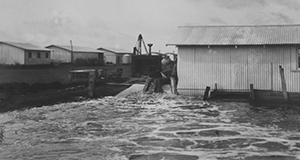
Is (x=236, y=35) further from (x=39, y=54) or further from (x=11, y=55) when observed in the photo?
(x=11, y=55)

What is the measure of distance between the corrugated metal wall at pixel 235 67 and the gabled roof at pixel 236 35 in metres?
0.36

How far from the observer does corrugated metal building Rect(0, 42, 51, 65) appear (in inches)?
1563

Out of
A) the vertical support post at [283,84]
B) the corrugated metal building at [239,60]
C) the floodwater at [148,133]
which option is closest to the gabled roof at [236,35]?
the corrugated metal building at [239,60]

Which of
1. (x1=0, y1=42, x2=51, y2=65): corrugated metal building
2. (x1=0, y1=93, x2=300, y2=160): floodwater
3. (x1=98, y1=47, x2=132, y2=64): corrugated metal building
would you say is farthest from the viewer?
(x1=98, y1=47, x2=132, y2=64): corrugated metal building

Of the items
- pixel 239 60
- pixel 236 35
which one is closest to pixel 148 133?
pixel 239 60

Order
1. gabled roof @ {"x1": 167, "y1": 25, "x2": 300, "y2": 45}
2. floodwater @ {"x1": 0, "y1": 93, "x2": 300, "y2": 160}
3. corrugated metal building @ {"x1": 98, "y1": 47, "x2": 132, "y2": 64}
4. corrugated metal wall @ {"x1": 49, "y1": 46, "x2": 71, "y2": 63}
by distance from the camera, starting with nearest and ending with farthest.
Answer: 1. floodwater @ {"x1": 0, "y1": 93, "x2": 300, "y2": 160}
2. gabled roof @ {"x1": 167, "y1": 25, "x2": 300, "y2": 45}
3. corrugated metal wall @ {"x1": 49, "y1": 46, "x2": 71, "y2": 63}
4. corrugated metal building @ {"x1": 98, "y1": 47, "x2": 132, "y2": 64}

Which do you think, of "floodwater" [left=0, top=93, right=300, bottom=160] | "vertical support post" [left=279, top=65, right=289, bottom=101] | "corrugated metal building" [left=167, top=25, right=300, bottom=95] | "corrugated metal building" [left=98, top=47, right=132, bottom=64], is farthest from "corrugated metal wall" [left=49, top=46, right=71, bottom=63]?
"vertical support post" [left=279, top=65, right=289, bottom=101]

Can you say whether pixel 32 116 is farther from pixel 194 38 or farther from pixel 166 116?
pixel 194 38

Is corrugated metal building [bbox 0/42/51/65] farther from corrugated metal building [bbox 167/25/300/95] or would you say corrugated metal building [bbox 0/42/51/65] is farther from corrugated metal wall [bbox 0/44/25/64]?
corrugated metal building [bbox 167/25/300/95]

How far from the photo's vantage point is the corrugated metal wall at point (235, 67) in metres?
20.4

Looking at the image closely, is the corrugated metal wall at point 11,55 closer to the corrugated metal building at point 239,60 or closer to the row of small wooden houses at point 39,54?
the row of small wooden houses at point 39,54

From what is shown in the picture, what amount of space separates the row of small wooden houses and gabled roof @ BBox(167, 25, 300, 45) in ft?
74.0

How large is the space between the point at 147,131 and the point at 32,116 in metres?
5.80

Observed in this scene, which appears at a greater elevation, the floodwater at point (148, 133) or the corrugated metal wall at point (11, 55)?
the corrugated metal wall at point (11, 55)
